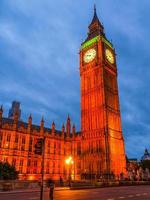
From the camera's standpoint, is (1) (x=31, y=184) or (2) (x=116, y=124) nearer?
(1) (x=31, y=184)

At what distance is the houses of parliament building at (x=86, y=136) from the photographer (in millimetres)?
64312

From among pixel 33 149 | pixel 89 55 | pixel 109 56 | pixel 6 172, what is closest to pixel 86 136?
pixel 33 149

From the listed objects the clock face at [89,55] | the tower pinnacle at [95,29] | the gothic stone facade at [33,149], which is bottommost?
the gothic stone facade at [33,149]

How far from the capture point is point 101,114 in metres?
71.2

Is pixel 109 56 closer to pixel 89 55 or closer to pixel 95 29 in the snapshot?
pixel 89 55

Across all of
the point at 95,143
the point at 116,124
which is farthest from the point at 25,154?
the point at 116,124

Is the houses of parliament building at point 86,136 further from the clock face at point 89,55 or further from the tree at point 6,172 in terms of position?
the tree at point 6,172

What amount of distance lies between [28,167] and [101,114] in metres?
27.9

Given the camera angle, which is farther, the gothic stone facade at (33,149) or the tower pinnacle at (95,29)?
the tower pinnacle at (95,29)

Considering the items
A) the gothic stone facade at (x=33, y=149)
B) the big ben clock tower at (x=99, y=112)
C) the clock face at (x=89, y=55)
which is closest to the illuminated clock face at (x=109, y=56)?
the big ben clock tower at (x=99, y=112)

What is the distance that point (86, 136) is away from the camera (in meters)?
71.9

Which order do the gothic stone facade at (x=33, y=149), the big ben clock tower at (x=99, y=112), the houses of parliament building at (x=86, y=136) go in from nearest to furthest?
the gothic stone facade at (x=33, y=149) → the houses of parliament building at (x=86, y=136) → the big ben clock tower at (x=99, y=112)

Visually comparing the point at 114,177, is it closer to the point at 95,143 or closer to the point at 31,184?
the point at 95,143

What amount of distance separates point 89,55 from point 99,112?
24187mm
